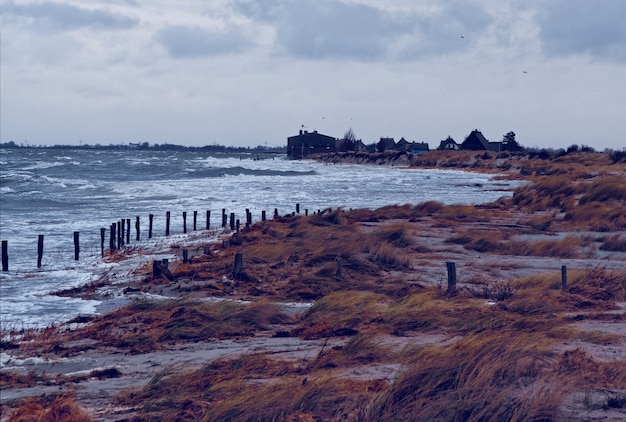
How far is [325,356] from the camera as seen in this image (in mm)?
9414

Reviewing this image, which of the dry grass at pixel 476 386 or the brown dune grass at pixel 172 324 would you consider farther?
the brown dune grass at pixel 172 324

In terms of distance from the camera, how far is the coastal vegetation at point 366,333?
7.21 metres

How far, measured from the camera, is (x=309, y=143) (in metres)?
152

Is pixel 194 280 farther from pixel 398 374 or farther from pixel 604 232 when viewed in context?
pixel 604 232

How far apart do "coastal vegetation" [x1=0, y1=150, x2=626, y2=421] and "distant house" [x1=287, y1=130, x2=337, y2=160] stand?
126250 millimetres

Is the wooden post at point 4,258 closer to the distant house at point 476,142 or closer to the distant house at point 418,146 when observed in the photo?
the distant house at point 476,142

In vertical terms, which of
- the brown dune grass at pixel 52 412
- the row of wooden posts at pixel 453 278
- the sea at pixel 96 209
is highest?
the row of wooden posts at pixel 453 278

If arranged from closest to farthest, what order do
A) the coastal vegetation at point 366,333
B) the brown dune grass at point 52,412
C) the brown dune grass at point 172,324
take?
the coastal vegetation at point 366,333 → the brown dune grass at point 52,412 → the brown dune grass at point 172,324

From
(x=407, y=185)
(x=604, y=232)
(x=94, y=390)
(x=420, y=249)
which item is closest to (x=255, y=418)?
(x=94, y=390)

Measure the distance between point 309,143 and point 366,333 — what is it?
14158cm

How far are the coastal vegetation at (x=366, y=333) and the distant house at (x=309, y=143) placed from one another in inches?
4970

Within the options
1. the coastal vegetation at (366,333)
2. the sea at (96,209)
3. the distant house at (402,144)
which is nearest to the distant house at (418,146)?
the distant house at (402,144)

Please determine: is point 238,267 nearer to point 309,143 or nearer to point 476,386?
point 476,386

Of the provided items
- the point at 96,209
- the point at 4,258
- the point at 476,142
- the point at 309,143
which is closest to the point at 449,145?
the point at 476,142
